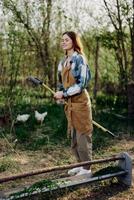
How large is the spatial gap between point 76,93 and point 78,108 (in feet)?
0.75

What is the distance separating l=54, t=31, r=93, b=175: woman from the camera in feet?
17.1

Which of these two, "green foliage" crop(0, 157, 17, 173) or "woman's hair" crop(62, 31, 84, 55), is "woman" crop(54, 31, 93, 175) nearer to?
"woman's hair" crop(62, 31, 84, 55)

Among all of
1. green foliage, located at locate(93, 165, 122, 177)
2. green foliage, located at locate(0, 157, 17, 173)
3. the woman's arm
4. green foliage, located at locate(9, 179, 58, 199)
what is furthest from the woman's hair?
green foliage, located at locate(0, 157, 17, 173)

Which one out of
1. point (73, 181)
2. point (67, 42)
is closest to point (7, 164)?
point (73, 181)

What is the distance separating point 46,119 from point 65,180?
12.7 ft

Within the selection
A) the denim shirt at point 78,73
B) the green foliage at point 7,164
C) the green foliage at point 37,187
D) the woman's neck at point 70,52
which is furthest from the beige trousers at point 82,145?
the green foliage at point 7,164

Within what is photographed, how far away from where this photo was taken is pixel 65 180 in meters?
5.17

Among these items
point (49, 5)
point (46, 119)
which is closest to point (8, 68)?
point (46, 119)

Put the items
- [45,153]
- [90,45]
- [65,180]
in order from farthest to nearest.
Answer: [90,45]
[45,153]
[65,180]

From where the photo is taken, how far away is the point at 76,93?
17.2ft

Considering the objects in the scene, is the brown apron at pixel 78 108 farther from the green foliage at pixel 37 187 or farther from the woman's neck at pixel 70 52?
the green foliage at pixel 37 187

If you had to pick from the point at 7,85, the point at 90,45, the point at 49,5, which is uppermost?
the point at 49,5

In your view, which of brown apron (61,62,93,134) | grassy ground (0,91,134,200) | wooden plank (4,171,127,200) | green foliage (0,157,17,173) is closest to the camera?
wooden plank (4,171,127,200)

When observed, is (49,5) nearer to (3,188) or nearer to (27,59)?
(27,59)
